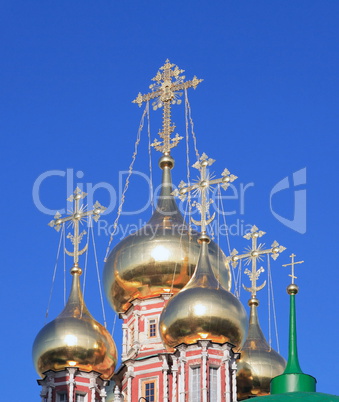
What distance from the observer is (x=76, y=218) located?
119 feet

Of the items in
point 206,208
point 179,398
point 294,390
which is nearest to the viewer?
point 294,390

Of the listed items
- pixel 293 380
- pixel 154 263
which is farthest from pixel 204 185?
pixel 293 380

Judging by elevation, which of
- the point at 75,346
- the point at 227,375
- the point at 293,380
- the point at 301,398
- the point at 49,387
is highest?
the point at 75,346

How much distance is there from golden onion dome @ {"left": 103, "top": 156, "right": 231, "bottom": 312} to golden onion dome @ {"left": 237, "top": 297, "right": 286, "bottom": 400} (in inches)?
58.4

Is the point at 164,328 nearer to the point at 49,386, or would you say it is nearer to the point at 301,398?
the point at 49,386

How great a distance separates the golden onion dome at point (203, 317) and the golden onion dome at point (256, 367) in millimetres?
2272

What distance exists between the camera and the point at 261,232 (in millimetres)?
37312

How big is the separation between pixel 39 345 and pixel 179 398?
3.46m

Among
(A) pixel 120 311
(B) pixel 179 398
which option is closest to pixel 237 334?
(B) pixel 179 398

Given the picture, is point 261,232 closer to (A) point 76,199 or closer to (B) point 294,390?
(A) point 76,199

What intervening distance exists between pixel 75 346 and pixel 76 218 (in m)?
4.11

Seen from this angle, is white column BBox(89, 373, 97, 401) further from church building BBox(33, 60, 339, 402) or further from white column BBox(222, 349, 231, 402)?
white column BBox(222, 349, 231, 402)

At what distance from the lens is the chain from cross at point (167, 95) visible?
37844 millimetres

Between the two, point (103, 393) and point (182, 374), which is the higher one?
point (103, 393)
